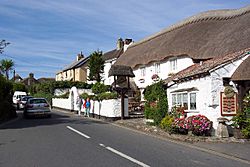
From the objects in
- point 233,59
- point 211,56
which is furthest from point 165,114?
point 211,56

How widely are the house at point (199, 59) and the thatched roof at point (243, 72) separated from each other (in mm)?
50

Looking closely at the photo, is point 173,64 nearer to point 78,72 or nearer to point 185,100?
point 185,100

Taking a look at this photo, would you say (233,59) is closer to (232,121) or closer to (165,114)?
(232,121)

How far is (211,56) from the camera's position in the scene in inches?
970

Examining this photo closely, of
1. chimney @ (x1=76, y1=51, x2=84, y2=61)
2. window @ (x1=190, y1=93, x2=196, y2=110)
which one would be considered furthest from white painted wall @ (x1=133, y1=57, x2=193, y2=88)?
chimney @ (x1=76, y1=51, x2=84, y2=61)

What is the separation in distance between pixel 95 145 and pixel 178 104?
7.57m

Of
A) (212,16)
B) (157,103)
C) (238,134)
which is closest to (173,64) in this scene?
(212,16)

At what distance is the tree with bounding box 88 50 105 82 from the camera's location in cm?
5172

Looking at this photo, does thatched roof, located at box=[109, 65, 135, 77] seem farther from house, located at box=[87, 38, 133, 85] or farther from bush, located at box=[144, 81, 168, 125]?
house, located at box=[87, 38, 133, 85]

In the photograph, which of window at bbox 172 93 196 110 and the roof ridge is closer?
window at bbox 172 93 196 110

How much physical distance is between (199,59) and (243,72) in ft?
38.5

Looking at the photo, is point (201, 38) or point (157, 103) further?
point (201, 38)

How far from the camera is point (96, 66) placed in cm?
5175

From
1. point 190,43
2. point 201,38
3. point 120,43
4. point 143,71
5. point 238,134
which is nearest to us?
point 238,134
